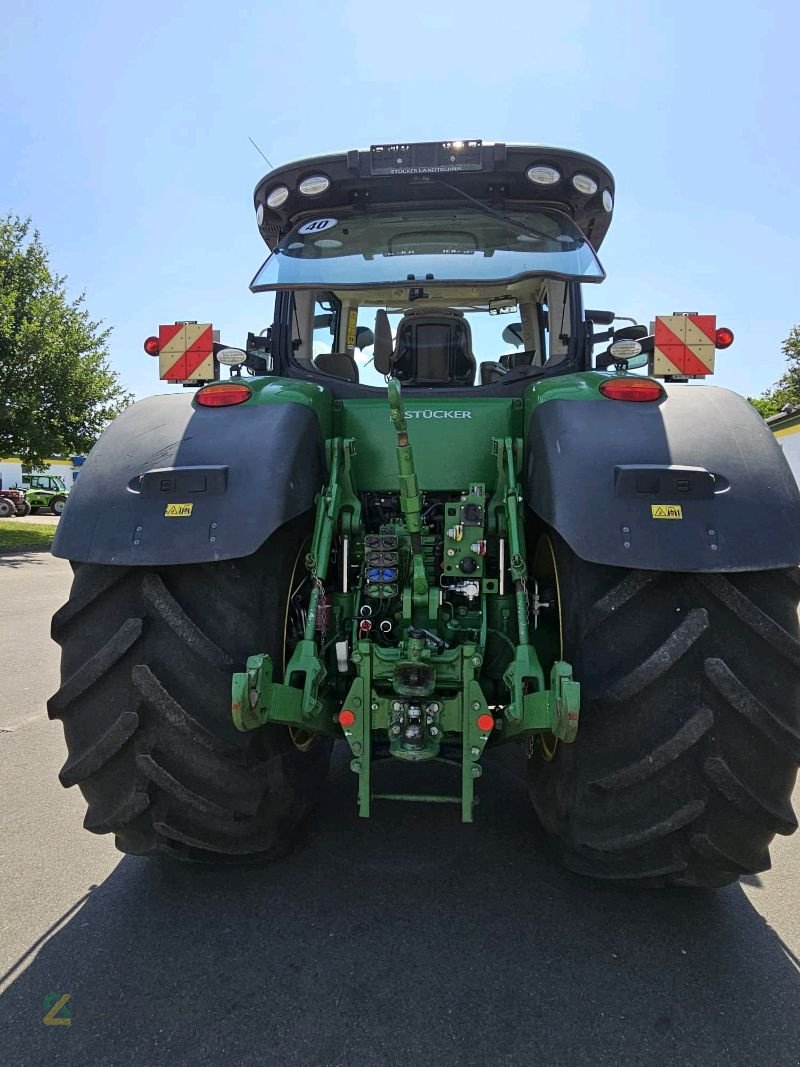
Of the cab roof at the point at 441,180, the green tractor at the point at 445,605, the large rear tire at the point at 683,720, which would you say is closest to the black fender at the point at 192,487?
the green tractor at the point at 445,605

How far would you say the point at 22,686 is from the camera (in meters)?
5.36

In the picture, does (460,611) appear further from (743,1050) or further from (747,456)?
(743,1050)

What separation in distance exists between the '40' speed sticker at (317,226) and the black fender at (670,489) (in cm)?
147

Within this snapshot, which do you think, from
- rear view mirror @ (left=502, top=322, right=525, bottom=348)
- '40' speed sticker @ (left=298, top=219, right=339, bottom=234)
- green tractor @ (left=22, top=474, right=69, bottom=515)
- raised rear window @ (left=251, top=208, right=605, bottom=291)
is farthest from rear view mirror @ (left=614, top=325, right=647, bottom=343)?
green tractor @ (left=22, top=474, right=69, bottom=515)

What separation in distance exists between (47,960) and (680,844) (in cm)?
192

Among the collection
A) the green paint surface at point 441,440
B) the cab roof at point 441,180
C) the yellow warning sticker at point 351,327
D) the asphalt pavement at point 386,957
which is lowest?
the asphalt pavement at point 386,957

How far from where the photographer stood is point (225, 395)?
2574mm

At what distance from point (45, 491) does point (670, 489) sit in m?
36.9

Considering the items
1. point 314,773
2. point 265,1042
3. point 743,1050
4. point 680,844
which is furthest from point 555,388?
point 265,1042

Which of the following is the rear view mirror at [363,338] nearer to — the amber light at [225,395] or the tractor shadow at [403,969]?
the amber light at [225,395]

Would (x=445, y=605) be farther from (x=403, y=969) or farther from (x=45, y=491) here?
(x=45, y=491)

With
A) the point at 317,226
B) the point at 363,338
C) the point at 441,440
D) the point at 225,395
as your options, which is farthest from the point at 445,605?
the point at 363,338

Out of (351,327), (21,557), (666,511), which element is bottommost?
(21,557)

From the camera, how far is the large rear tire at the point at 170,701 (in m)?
2.19
